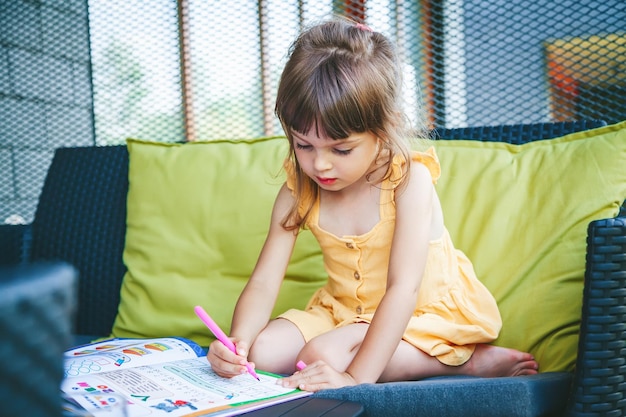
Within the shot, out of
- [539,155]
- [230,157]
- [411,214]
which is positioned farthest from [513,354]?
[230,157]

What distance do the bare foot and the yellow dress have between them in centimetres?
2

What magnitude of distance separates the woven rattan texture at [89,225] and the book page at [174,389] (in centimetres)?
73

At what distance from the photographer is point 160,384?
41.0 inches

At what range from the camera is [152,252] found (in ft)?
A: 5.72

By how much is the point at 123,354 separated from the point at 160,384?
244mm

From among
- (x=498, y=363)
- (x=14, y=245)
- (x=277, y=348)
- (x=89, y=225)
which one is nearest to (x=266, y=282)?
(x=277, y=348)

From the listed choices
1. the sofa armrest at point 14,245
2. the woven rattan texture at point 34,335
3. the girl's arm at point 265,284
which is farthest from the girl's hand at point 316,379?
the sofa armrest at point 14,245

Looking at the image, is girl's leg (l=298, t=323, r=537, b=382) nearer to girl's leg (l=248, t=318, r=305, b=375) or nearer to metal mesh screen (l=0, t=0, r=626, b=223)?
girl's leg (l=248, t=318, r=305, b=375)

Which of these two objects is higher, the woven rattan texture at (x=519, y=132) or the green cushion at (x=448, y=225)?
the woven rattan texture at (x=519, y=132)

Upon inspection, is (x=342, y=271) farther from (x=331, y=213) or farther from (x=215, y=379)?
(x=215, y=379)

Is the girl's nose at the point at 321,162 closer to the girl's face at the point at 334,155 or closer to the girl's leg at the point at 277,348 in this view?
the girl's face at the point at 334,155

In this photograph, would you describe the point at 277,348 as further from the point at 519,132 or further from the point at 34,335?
the point at 34,335

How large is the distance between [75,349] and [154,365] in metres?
0.29

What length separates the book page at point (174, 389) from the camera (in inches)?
35.9
